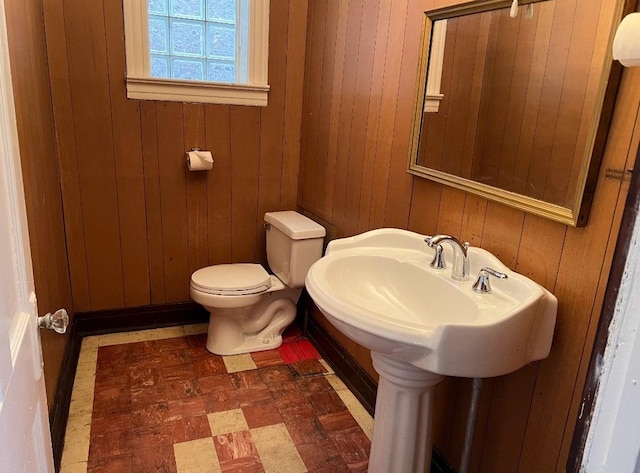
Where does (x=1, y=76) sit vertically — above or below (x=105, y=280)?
above

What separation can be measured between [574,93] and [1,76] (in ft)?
4.09

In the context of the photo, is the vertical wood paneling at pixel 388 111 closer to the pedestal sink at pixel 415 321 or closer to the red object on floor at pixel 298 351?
the pedestal sink at pixel 415 321

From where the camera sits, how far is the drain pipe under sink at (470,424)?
1.47m

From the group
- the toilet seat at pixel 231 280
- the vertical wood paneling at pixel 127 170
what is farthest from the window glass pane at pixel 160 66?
the toilet seat at pixel 231 280

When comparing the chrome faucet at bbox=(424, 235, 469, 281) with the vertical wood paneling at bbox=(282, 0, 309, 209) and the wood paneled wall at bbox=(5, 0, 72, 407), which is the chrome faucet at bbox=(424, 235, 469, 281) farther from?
the vertical wood paneling at bbox=(282, 0, 309, 209)

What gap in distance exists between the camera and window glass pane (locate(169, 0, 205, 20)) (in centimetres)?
249

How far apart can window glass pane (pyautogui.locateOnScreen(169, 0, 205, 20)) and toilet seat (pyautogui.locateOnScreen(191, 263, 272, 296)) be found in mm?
1327

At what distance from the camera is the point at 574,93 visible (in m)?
1.23

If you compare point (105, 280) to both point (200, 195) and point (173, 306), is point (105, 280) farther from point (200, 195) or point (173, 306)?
point (200, 195)

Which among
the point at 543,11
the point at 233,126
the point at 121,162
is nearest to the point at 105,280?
the point at 121,162

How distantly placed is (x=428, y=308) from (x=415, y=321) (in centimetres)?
6

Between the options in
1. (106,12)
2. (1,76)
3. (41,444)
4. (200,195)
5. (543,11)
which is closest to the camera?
(1,76)

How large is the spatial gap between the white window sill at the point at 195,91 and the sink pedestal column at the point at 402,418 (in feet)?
5.66

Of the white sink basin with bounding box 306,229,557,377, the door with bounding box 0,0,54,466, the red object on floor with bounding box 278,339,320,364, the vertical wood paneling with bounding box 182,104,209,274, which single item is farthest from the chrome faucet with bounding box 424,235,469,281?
the vertical wood paneling with bounding box 182,104,209,274
